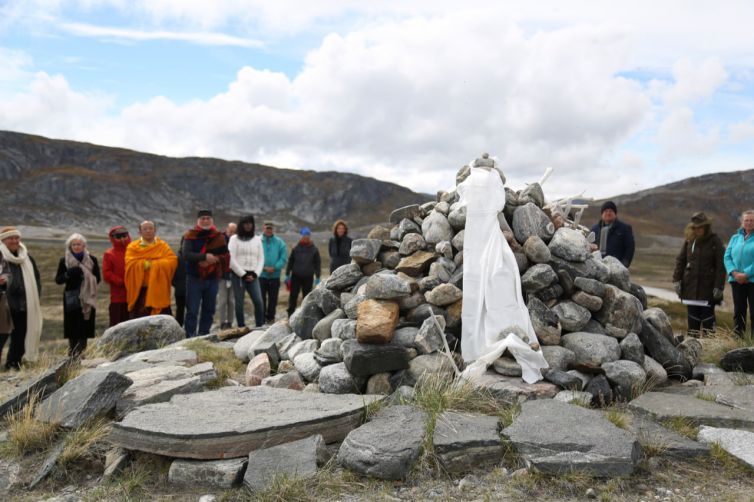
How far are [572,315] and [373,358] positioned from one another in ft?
7.51

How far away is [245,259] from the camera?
402 inches

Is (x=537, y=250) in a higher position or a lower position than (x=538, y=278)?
higher

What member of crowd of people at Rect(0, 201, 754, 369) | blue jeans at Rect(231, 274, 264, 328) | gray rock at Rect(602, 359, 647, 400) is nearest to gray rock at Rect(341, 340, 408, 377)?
gray rock at Rect(602, 359, 647, 400)

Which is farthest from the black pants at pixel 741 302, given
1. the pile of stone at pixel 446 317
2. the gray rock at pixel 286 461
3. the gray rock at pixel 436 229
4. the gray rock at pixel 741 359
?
the gray rock at pixel 286 461

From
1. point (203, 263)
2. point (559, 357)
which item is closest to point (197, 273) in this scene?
point (203, 263)

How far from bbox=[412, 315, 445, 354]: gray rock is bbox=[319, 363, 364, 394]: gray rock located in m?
0.70

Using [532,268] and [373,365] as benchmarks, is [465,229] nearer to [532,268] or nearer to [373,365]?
[532,268]

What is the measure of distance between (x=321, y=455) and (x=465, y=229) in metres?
3.29

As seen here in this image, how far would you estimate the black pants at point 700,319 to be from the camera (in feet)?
28.1

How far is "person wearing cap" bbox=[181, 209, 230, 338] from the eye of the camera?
9.27m

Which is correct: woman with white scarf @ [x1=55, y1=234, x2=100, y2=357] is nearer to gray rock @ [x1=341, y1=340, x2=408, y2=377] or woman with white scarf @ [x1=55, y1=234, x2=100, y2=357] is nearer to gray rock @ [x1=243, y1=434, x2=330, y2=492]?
gray rock @ [x1=341, y1=340, x2=408, y2=377]

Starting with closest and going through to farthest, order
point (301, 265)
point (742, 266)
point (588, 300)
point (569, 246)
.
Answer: point (588, 300), point (569, 246), point (742, 266), point (301, 265)

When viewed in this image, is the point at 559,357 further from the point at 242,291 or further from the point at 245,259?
the point at 242,291

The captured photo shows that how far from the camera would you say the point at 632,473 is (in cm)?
423
